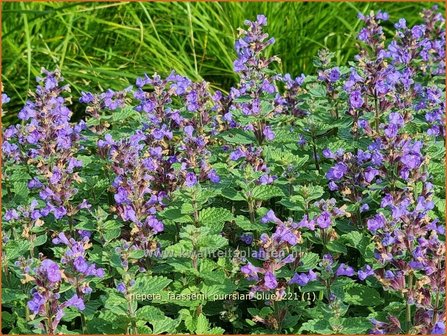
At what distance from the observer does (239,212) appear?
3.56 metres

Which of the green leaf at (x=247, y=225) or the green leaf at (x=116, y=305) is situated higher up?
the green leaf at (x=247, y=225)

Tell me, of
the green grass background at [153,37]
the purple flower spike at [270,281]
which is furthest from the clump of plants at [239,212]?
the green grass background at [153,37]

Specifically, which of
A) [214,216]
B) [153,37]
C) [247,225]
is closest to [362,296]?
[247,225]

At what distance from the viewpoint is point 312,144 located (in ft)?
11.9

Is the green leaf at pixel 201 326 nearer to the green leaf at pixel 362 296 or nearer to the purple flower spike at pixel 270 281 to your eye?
the purple flower spike at pixel 270 281

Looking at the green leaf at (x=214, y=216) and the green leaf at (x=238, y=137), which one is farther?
the green leaf at (x=238, y=137)

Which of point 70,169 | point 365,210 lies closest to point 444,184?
point 365,210

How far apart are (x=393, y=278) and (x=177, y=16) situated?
385 cm

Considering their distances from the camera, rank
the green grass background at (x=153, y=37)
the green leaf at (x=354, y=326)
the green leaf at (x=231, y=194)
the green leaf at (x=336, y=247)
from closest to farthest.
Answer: the green leaf at (x=354, y=326) → the green leaf at (x=336, y=247) → the green leaf at (x=231, y=194) → the green grass background at (x=153, y=37)

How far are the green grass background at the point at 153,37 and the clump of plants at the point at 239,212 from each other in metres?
1.70

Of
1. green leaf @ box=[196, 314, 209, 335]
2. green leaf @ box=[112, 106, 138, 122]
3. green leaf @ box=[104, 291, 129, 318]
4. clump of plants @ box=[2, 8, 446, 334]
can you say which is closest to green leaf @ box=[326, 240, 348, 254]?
clump of plants @ box=[2, 8, 446, 334]

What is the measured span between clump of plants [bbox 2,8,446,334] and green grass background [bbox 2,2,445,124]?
1699 millimetres

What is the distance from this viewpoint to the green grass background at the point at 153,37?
5676 mm

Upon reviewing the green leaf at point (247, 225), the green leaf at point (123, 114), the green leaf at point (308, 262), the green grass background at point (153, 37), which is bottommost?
the green leaf at point (308, 262)
